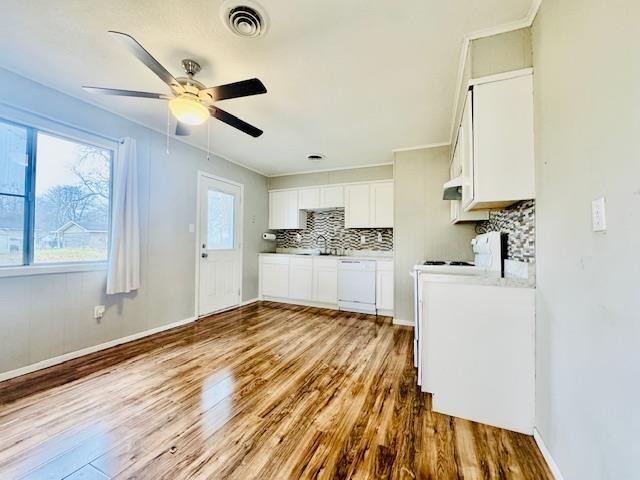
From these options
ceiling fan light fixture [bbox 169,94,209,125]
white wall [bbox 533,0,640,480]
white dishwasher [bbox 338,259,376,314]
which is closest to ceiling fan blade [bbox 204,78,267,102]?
ceiling fan light fixture [bbox 169,94,209,125]

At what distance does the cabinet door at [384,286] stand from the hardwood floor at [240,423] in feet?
4.48

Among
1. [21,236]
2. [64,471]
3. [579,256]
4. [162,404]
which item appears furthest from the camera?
[21,236]

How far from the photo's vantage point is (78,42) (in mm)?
1825

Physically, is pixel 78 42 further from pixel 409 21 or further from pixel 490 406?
pixel 490 406

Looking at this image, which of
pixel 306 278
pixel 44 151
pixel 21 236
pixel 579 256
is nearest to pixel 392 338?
pixel 306 278

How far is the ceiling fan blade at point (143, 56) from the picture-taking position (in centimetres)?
134

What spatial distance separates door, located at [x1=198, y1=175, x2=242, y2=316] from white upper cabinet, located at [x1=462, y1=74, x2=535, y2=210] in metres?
3.49

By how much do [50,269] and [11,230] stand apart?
0.41 metres

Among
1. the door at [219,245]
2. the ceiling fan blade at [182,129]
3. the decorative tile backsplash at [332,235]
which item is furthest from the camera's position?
the decorative tile backsplash at [332,235]

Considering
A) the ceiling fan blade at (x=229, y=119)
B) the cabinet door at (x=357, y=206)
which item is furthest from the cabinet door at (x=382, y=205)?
the ceiling fan blade at (x=229, y=119)

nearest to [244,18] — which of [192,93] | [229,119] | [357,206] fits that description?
[192,93]

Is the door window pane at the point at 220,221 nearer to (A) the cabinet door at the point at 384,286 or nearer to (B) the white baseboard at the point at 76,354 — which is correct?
(B) the white baseboard at the point at 76,354

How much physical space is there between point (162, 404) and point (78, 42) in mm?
2541

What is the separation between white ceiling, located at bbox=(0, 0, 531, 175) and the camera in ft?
5.09
